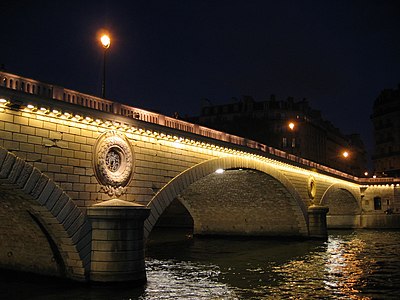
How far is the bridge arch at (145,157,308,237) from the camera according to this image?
20828 millimetres

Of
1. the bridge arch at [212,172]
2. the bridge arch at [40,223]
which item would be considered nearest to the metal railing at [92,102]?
the bridge arch at [212,172]

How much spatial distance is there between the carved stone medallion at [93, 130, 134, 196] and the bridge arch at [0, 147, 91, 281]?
187cm

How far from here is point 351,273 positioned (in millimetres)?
21594

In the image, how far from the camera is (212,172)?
26.0 metres

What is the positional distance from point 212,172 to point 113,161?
8.46m

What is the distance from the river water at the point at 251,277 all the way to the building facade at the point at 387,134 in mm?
52589

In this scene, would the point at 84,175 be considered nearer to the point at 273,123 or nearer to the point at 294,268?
the point at 294,268

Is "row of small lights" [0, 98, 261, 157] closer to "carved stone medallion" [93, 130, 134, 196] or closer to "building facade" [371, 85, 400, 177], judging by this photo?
"carved stone medallion" [93, 130, 134, 196]

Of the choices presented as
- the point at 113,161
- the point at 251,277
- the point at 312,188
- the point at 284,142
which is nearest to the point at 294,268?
the point at 251,277

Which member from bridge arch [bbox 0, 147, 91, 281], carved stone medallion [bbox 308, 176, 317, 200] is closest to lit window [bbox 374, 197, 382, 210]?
carved stone medallion [bbox 308, 176, 317, 200]

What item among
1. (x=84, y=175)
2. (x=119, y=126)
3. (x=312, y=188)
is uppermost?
(x=119, y=126)

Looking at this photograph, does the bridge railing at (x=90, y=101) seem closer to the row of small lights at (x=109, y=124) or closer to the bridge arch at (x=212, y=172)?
the row of small lights at (x=109, y=124)

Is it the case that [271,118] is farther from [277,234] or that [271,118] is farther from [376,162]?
[277,234]

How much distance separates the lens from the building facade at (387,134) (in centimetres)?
8088
